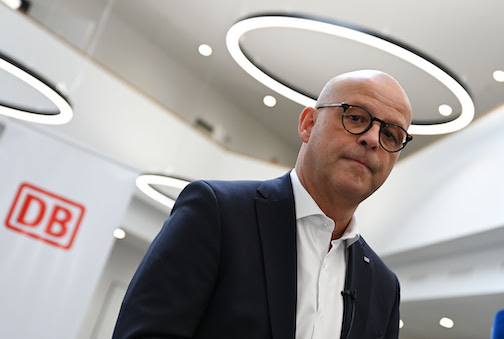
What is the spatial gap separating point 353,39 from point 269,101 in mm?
10406

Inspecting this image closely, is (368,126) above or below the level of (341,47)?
below

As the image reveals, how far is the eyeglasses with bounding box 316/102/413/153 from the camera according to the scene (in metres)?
1.85

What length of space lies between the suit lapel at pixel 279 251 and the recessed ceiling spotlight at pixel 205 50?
16.2 metres

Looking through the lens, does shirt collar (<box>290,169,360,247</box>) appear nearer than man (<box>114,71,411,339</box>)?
No

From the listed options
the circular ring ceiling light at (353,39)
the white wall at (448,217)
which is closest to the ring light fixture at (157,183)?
the circular ring ceiling light at (353,39)

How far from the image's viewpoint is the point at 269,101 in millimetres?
19391

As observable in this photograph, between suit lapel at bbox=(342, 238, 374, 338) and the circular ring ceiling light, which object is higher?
the circular ring ceiling light

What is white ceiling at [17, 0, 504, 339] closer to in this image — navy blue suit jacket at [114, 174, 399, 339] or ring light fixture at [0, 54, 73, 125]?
ring light fixture at [0, 54, 73, 125]

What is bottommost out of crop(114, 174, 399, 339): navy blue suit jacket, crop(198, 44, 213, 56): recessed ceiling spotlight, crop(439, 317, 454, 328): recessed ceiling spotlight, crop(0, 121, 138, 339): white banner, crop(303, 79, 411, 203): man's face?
crop(114, 174, 399, 339): navy blue suit jacket

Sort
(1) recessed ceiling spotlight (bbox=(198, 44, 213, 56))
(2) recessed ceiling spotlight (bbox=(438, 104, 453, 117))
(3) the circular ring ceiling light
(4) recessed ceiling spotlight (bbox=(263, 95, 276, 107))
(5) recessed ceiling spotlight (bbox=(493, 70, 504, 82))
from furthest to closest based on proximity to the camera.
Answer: (4) recessed ceiling spotlight (bbox=(263, 95, 276, 107)) → (1) recessed ceiling spotlight (bbox=(198, 44, 213, 56)) → (2) recessed ceiling spotlight (bbox=(438, 104, 453, 117)) → (5) recessed ceiling spotlight (bbox=(493, 70, 504, 82)) → (3) the circular ring ceiling light

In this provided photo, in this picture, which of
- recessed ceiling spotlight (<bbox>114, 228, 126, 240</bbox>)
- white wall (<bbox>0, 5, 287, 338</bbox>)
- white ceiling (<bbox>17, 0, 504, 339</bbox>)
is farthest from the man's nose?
recessed ceiling spotlight (<bbox>114, 228, 126, 240</bbox>)

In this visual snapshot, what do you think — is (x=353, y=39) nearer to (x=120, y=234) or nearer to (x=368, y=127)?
(x=368, y=127)

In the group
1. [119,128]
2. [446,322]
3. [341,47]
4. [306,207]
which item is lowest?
[306,207]

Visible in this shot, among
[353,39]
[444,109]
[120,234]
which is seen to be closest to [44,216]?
[353,39]
